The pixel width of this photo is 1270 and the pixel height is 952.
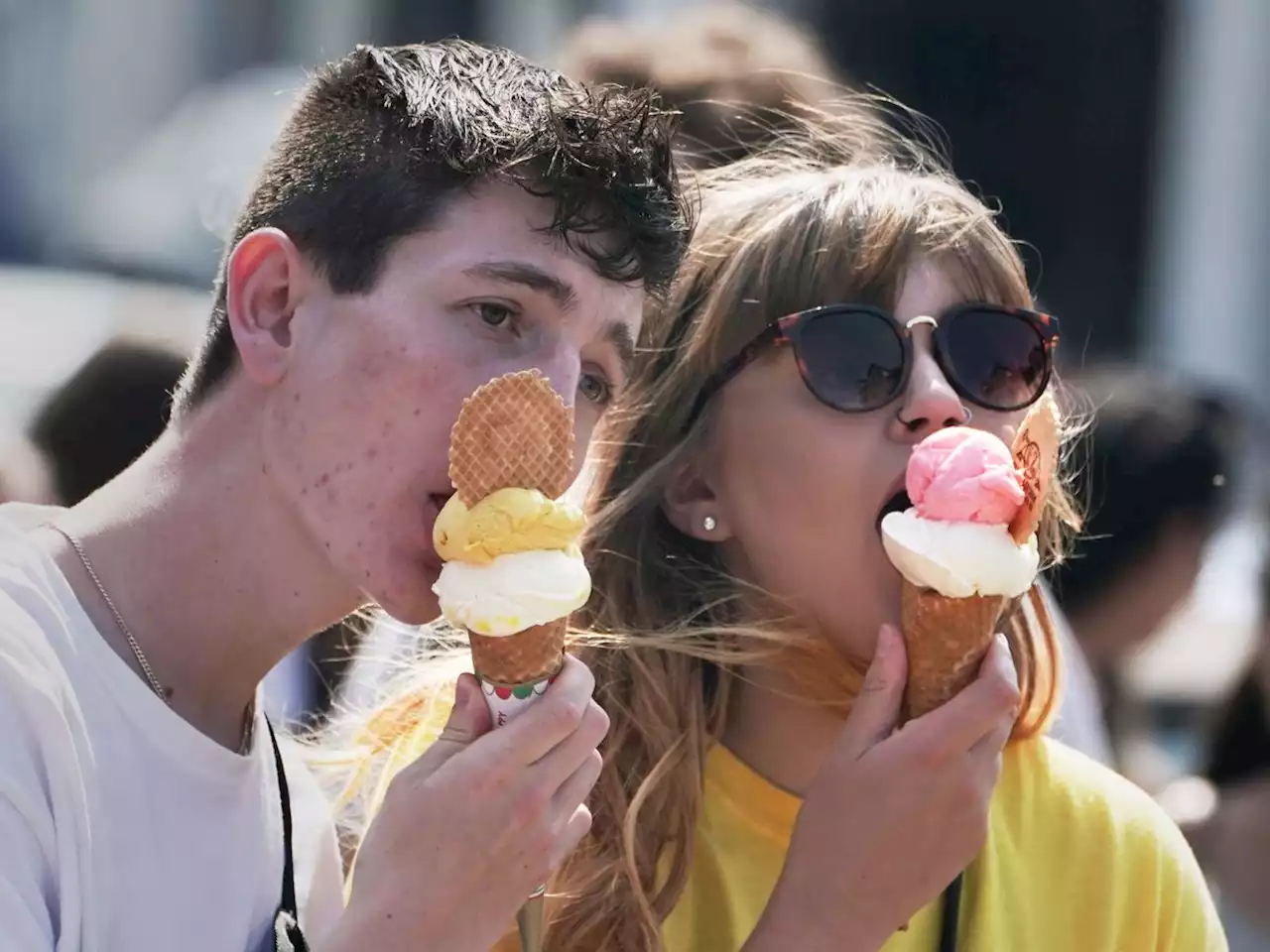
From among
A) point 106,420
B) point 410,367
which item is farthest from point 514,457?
point 106,420

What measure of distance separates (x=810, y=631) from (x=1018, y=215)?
6918mm

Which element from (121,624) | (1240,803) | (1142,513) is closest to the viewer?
(121,624)

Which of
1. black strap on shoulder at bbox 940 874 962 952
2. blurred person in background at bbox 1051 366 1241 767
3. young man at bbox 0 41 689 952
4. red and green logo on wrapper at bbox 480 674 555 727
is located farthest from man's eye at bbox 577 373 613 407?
blurred person in background at bbox 1051 366 1241 767

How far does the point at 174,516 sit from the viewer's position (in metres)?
2.09

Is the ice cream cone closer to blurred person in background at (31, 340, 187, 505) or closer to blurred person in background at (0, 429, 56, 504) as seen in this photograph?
blurred person in background at (0, 429, 56, 504)

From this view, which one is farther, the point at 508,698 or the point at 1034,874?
the point at 1034,874

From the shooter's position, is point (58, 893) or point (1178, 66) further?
point (1178, 66)

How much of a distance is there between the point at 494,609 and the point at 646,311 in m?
0.80

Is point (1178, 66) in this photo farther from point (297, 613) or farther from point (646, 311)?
point (297, 613)

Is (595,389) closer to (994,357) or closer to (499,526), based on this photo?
(499,526)

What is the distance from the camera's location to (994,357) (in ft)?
7.87

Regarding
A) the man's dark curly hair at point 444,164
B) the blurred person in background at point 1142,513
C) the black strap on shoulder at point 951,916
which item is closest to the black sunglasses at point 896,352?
the man's dark curly hair at point 444,164

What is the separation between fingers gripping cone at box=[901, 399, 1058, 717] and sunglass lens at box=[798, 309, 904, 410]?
0.23 metres

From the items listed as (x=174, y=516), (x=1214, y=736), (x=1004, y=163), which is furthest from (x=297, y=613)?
(x=1004, y=163)
